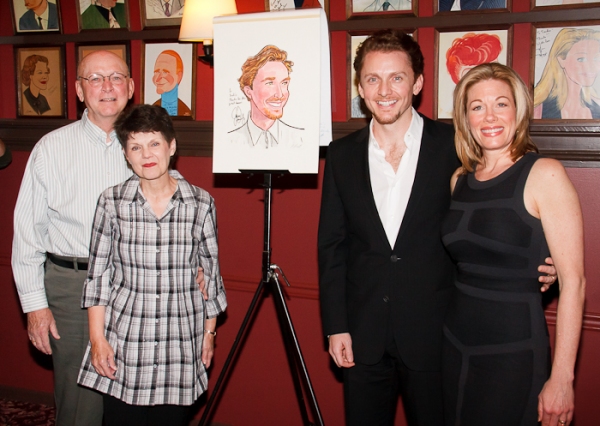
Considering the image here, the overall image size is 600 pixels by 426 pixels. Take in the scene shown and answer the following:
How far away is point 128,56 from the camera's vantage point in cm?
324

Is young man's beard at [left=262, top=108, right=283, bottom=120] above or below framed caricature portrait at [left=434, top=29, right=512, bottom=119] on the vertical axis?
below

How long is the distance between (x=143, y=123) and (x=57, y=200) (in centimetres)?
56

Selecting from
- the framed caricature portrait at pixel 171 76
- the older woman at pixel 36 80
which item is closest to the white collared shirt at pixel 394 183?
the framed caricature portrait at pixel 171 76

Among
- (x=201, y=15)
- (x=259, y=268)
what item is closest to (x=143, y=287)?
(x=259, y=268)

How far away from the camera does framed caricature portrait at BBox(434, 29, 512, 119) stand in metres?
2.59

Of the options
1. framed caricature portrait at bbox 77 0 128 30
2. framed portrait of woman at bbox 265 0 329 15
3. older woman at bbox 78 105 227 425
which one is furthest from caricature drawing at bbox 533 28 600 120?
framed caricature portrait at bbox 77 0 128 30

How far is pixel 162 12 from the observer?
3.16 m

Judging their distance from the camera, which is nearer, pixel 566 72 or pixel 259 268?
pixel 566 72

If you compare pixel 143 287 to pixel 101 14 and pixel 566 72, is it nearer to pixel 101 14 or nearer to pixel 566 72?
pixel 101 14

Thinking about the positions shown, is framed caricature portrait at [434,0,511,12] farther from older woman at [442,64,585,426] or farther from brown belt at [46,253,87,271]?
brown belt at [46,253,87,271]

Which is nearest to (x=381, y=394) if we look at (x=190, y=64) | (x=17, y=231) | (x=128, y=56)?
(x=17, y=231)

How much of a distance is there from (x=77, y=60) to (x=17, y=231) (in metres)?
1.36

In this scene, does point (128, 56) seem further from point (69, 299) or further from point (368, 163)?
point (368, 163)

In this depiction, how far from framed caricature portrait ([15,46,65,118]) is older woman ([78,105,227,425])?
1.44m
